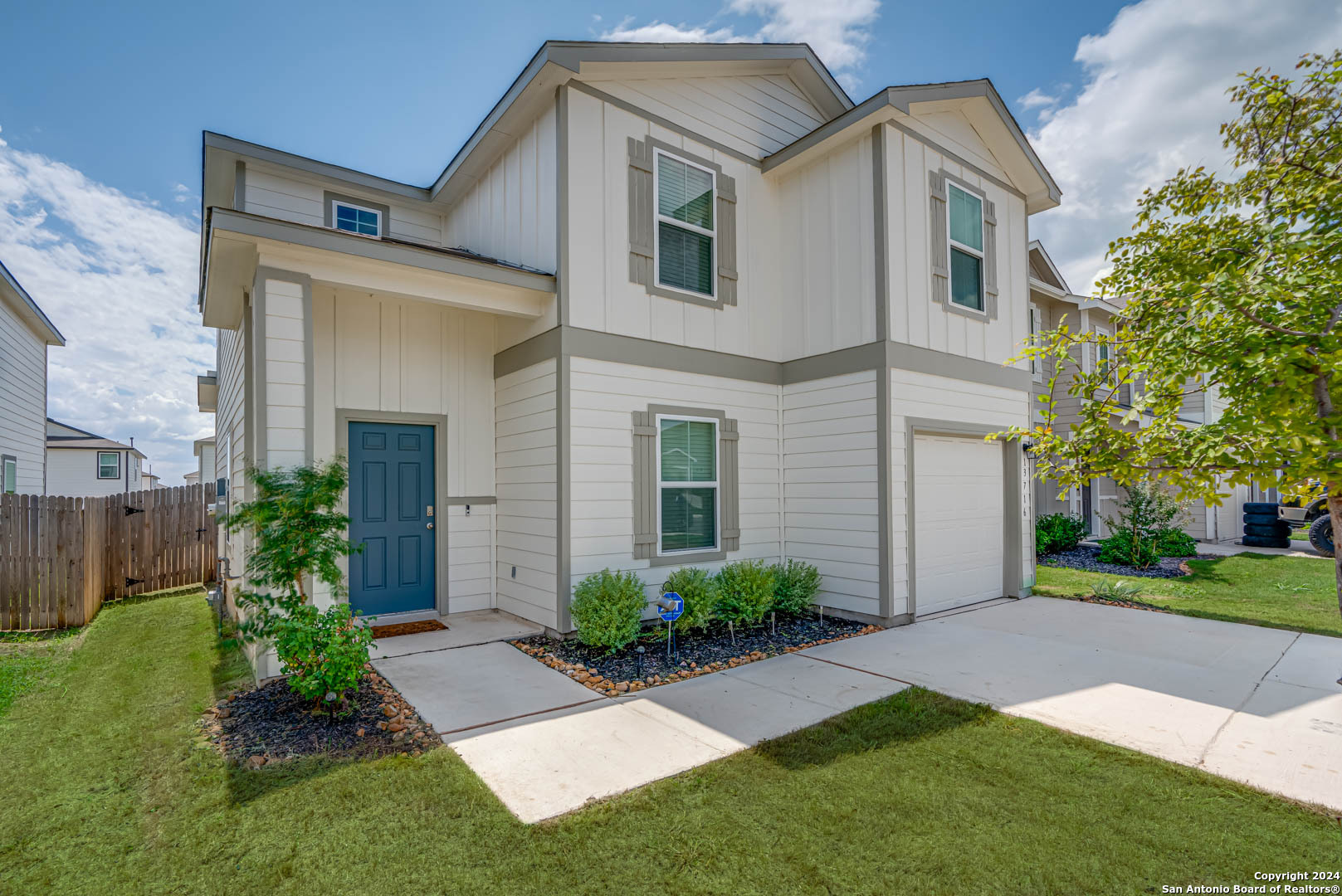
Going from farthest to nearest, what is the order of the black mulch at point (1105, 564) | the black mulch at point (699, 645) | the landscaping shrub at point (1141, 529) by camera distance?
the landscaping shrub at point (1141, 529) < the black mulch at point (1105, 564) < the black mulch at point (699, 645)

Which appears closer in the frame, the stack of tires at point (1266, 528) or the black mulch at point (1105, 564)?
the black mulch at point (1105, 564)

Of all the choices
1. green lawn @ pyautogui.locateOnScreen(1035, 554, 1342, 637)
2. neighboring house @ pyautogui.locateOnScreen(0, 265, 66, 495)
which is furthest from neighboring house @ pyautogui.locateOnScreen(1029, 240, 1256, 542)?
neighboring house @ pyautogui.locateOnScreen(0, 265, 66, 495)

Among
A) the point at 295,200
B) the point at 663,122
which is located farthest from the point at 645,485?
the point at 295,200

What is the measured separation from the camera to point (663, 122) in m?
6.59

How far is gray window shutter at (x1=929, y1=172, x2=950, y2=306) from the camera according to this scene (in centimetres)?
709

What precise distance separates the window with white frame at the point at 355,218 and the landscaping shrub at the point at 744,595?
6142 millimetres

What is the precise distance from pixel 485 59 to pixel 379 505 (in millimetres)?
5142

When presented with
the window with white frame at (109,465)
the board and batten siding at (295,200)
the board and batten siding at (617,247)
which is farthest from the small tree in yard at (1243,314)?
the window with white frame at (109,465)

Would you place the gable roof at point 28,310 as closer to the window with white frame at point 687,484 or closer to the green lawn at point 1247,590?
the window with white frame at point 687,484

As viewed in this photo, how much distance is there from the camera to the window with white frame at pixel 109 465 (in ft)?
80.7

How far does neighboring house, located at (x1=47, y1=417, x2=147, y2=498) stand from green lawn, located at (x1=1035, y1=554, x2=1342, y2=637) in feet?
101

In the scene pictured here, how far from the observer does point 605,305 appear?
20.0ft

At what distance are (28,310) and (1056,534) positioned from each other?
19.8 m

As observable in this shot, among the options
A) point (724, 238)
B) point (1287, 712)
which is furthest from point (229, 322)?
point (1287, 712)
